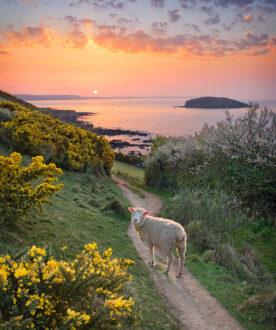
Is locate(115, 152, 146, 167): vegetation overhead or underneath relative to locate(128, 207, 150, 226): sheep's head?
underneath

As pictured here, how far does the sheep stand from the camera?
29.5ft

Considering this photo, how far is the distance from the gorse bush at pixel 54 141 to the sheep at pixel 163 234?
46.9 feet

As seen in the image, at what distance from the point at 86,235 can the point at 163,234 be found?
3000 mm

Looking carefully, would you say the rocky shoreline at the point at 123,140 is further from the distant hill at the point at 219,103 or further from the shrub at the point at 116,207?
the distant hill at the point at 219,103

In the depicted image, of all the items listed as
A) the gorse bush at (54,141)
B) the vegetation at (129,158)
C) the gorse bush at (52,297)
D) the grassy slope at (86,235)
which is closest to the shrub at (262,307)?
the grassy slope at (86,235)

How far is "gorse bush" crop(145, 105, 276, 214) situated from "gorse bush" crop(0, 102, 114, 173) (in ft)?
20.4

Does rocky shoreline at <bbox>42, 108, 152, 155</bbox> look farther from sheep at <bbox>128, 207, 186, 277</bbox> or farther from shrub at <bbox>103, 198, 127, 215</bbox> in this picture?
sheep at <bbox>128, 207, 186, 277</bbox>

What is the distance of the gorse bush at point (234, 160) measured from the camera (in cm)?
1772

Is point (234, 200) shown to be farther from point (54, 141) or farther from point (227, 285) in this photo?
point (54, 141)

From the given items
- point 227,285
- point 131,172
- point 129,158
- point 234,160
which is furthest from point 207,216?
point 129,158

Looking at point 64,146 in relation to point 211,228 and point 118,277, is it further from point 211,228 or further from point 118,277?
point 118,277

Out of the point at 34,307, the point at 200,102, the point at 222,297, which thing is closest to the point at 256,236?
the point at 222,297

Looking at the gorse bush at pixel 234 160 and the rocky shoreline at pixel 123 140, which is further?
the rocky shoreline at pixel 123 140

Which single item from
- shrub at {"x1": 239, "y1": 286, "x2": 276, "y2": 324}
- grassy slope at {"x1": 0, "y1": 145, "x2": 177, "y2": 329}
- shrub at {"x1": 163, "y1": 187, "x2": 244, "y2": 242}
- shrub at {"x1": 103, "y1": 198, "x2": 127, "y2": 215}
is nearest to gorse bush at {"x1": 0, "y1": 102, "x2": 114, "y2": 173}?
grassy slope at {"x1": 0, "y1": 145, "x2": 177, "y2": 329}
